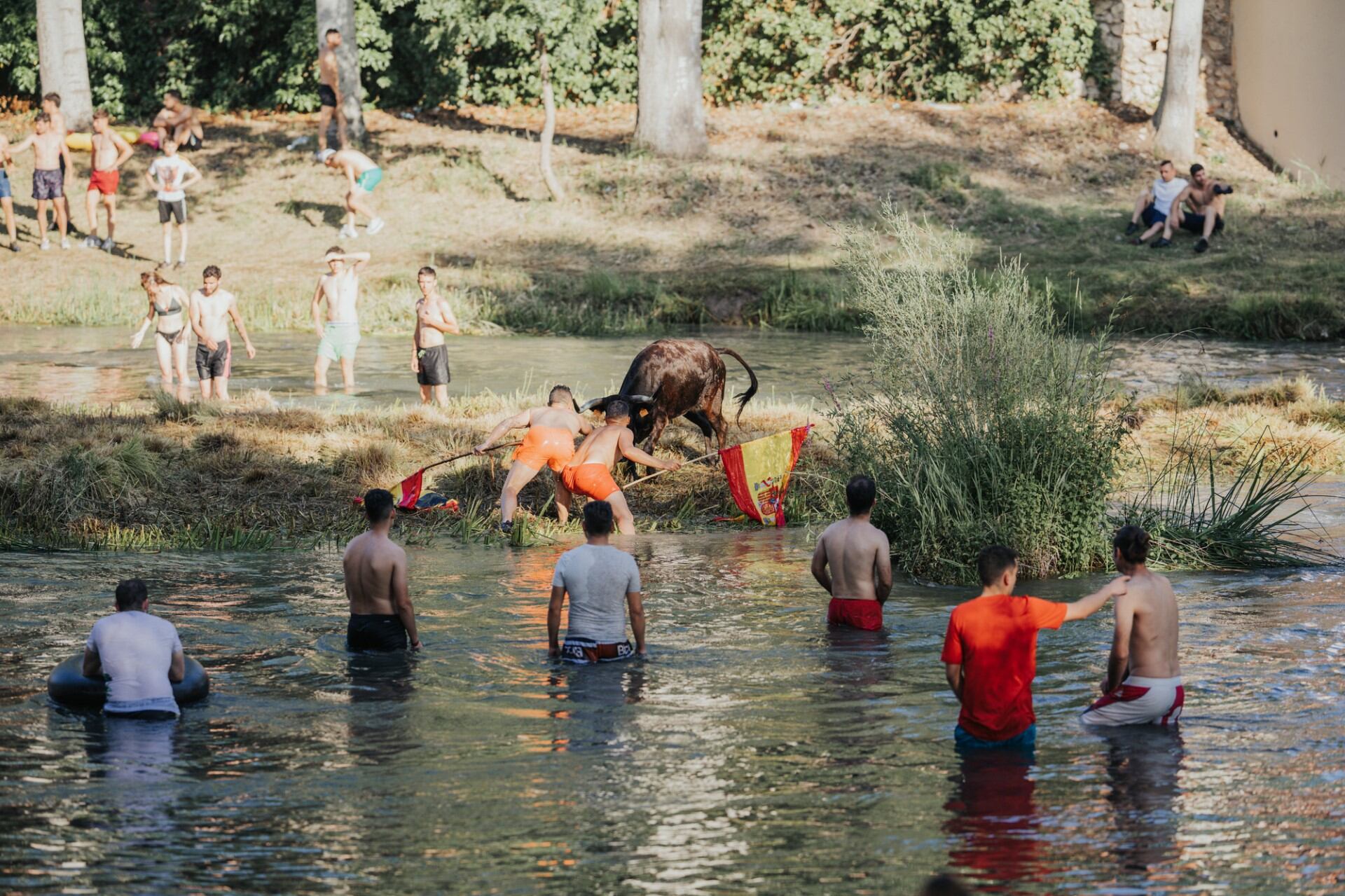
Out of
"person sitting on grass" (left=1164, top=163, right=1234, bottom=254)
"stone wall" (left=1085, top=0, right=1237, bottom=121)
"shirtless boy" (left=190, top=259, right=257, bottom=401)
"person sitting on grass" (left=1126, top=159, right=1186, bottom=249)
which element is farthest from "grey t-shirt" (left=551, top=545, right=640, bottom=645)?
"stone wall" (left=1085, top=0, right=1237, bottom=121)

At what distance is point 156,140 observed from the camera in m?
31.8

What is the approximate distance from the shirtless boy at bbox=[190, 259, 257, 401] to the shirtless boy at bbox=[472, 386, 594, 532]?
4746 millimetres

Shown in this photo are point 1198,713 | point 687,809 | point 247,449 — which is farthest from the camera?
point 247,449

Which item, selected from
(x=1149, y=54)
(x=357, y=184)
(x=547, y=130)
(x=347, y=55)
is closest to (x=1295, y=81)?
(x=1149, y=54)

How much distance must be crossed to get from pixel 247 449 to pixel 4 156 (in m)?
13.3

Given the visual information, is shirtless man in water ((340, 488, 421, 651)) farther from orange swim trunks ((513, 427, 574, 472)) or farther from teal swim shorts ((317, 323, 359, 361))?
teal swim shorts ((317, 323, 359, 361))

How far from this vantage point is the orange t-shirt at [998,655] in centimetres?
795

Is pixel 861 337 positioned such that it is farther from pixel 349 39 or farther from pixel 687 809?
pixel 687 809

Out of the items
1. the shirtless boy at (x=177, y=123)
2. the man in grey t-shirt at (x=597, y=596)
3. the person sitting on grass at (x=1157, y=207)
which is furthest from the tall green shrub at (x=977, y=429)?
the shirtless boy at (x=177, y=123)

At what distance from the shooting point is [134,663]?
8.98 metres

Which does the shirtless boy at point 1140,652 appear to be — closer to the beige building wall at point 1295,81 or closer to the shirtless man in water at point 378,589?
the shirtless man in water at point 378,589

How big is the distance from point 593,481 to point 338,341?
593 centimetres

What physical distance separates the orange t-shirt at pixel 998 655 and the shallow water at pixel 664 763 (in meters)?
0.25

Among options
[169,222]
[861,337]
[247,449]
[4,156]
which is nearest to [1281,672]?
[247,449]
